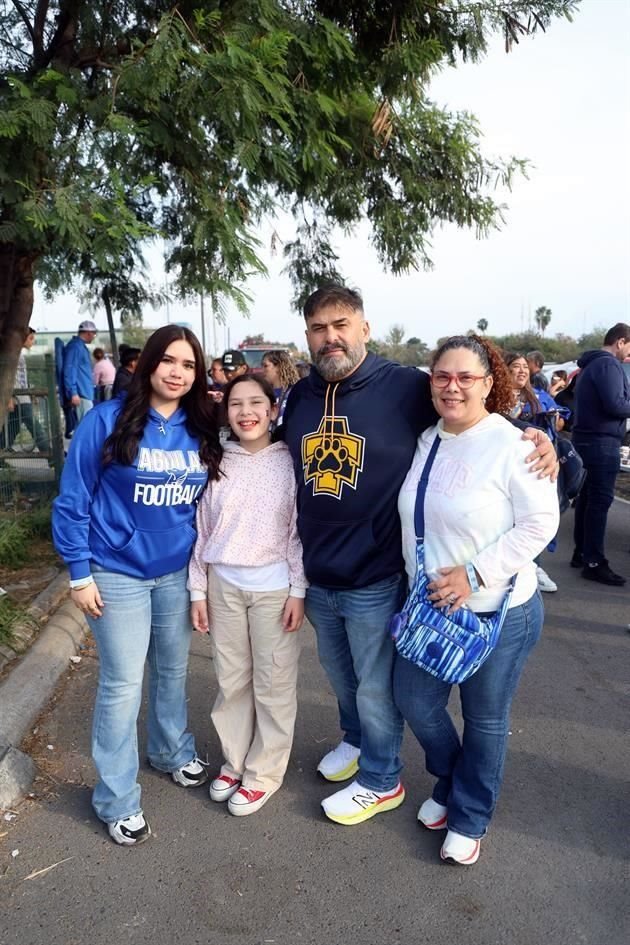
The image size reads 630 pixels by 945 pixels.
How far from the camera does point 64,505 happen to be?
2.64m

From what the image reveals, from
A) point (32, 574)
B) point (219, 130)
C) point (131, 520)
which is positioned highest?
point (219, 130)

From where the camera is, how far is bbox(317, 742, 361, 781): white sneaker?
316 centimetres

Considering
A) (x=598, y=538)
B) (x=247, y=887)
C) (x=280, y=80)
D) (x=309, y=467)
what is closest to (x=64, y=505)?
(x=309, y=467)

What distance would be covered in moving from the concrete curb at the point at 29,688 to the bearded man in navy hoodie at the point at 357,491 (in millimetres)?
1340

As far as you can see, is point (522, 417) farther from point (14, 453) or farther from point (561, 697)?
point (14, 453)

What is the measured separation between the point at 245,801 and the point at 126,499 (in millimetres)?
1352

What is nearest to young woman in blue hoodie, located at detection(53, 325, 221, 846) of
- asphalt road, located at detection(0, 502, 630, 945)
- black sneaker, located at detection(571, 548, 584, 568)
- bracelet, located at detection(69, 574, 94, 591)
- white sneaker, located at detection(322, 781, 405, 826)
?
bracelet, located at detection(69, 574, 94, 591)

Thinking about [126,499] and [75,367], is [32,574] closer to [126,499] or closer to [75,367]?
[126,499]

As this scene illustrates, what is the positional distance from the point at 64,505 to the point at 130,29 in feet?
13.4

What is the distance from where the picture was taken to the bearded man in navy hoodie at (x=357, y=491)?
2637 mm

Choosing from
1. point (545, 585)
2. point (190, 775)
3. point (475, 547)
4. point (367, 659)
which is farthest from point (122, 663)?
point (545, 585)

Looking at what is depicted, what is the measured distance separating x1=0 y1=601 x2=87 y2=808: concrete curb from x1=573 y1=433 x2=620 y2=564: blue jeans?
4104 mm

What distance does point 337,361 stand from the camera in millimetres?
2678

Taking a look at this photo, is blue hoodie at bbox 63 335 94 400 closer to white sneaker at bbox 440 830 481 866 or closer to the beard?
the beard
